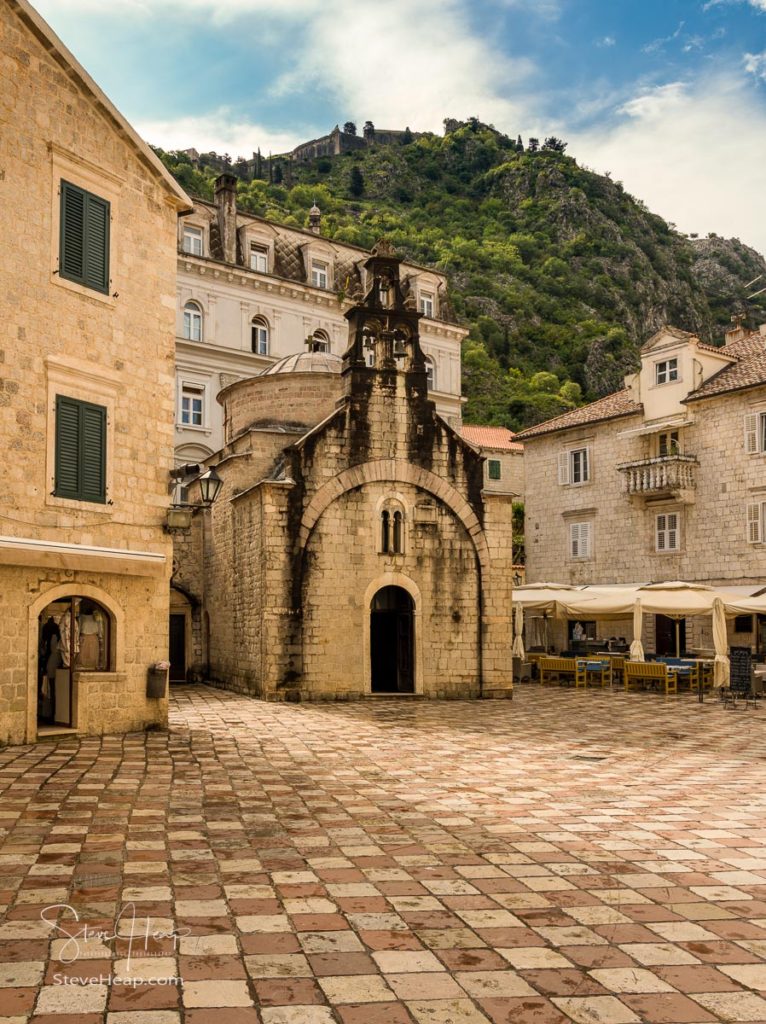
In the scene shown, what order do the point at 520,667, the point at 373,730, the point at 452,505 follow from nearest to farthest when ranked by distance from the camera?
the point at 373,730 → the point at 452,505 → the point at 520,667

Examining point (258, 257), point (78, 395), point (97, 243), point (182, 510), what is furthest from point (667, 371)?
point (78, 395)

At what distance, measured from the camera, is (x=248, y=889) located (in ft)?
21.4

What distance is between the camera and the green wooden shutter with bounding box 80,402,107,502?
14062mm

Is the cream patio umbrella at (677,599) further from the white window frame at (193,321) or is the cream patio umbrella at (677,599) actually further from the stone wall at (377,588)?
the white window frame at (193,321)

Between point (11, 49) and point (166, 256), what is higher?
point (11, 49)

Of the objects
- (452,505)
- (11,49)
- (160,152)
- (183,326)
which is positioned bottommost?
(452,505)

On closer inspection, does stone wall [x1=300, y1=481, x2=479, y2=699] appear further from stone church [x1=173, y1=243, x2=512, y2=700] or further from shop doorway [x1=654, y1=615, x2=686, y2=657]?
shop doorway [x1=654, y1=615, x2=686, y2=657]

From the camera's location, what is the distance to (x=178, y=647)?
91.9 feet

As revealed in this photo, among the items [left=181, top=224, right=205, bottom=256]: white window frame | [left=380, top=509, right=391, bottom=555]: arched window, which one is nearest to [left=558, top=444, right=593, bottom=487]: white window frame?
[left=380, top=509, right=391, bottom=555]: arched window

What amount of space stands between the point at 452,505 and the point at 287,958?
18109 mm

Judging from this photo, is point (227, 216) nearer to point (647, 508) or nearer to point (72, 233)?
point (647, 508)

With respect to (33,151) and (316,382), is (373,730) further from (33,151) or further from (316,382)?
(316,382)

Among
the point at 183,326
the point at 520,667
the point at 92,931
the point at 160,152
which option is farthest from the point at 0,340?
the point at 160,152

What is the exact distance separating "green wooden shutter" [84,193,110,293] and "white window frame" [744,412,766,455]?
76.5 feet
